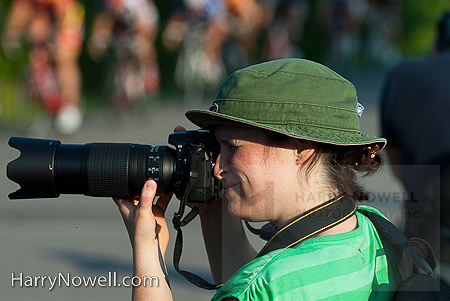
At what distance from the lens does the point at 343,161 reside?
1812 mm

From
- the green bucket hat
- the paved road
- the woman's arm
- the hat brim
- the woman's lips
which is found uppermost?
the green bucket hat

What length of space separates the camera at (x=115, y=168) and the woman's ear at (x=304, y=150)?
0.36 metres

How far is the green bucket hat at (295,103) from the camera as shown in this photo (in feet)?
5.42

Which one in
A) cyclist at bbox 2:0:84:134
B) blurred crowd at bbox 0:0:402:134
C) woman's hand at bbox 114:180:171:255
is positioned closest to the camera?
woman's hand at bbox 114:180:171:255

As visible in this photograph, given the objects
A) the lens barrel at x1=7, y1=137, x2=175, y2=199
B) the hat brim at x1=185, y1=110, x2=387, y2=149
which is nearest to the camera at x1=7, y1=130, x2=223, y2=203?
the lens barrel at x1=7, y1=137, x2=175, y2=199

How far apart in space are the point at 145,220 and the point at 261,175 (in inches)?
15.9

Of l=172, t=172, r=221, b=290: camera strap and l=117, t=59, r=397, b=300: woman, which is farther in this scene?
l=172, t=172, r=221, b=290: camera strap

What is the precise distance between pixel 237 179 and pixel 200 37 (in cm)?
1033

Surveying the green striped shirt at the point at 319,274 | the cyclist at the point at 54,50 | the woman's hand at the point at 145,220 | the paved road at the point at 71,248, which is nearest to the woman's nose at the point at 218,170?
the woman's hand at the point at 145,220

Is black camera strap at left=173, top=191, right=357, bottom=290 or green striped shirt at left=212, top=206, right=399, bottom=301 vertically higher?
black camera strap at left=173, top=191, right=357, bottom=290

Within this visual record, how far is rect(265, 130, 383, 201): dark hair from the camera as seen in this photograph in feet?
5.74

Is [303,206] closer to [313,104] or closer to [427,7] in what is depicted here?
[313,104]

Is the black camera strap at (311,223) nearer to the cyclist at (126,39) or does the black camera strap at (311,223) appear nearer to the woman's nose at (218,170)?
the woman's nose at (218,170)

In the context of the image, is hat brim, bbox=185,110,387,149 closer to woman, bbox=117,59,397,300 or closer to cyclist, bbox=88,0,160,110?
woman, bbox=117,59,397,300
